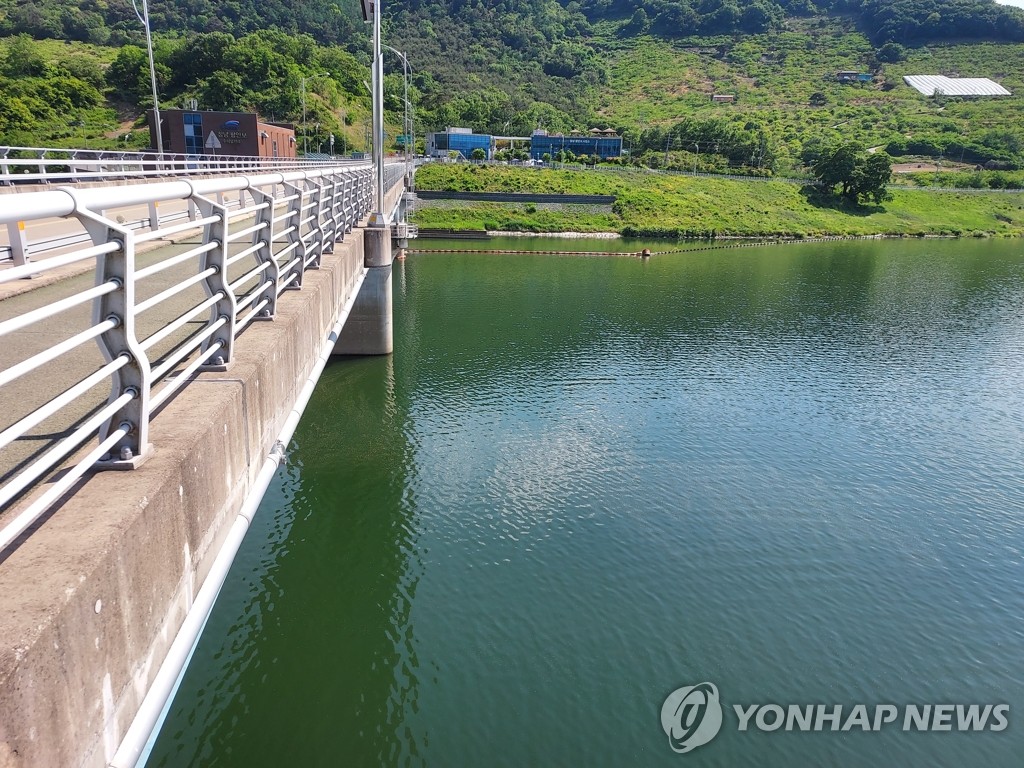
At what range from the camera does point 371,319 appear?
21.5 metres

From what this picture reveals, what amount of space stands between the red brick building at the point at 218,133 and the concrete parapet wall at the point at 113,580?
2248 inches

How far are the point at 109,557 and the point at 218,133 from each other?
210 ft

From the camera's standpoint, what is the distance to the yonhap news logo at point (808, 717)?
27.9 ft

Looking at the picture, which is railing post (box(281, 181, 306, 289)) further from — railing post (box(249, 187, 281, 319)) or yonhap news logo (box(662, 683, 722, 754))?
yonhap news logo (box(662, 683, 722, 754))

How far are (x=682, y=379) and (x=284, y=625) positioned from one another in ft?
Result: 48.8

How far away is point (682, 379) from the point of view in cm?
2147

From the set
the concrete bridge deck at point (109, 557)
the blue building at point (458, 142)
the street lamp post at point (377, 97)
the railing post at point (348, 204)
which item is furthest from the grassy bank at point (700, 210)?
the concrete bridge deck at point (109, 557)

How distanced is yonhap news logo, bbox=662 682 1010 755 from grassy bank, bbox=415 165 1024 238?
52.8 meters

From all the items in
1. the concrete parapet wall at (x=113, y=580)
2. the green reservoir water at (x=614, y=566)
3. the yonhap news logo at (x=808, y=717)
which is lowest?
the yonhap news logo at (x=808, y=717)

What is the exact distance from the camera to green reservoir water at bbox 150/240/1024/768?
329 inches

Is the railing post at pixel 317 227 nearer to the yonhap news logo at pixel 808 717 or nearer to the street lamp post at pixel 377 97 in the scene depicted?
the street lamp post at pixel 377 97

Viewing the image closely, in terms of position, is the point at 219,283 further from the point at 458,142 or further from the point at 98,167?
the point at 458,142

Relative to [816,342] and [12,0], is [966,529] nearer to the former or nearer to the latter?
[816,342]

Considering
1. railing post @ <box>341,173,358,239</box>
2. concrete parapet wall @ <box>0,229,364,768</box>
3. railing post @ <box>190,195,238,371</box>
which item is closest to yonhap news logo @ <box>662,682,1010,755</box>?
concrete parapet wall @ <box>0,229,364,768</box>
